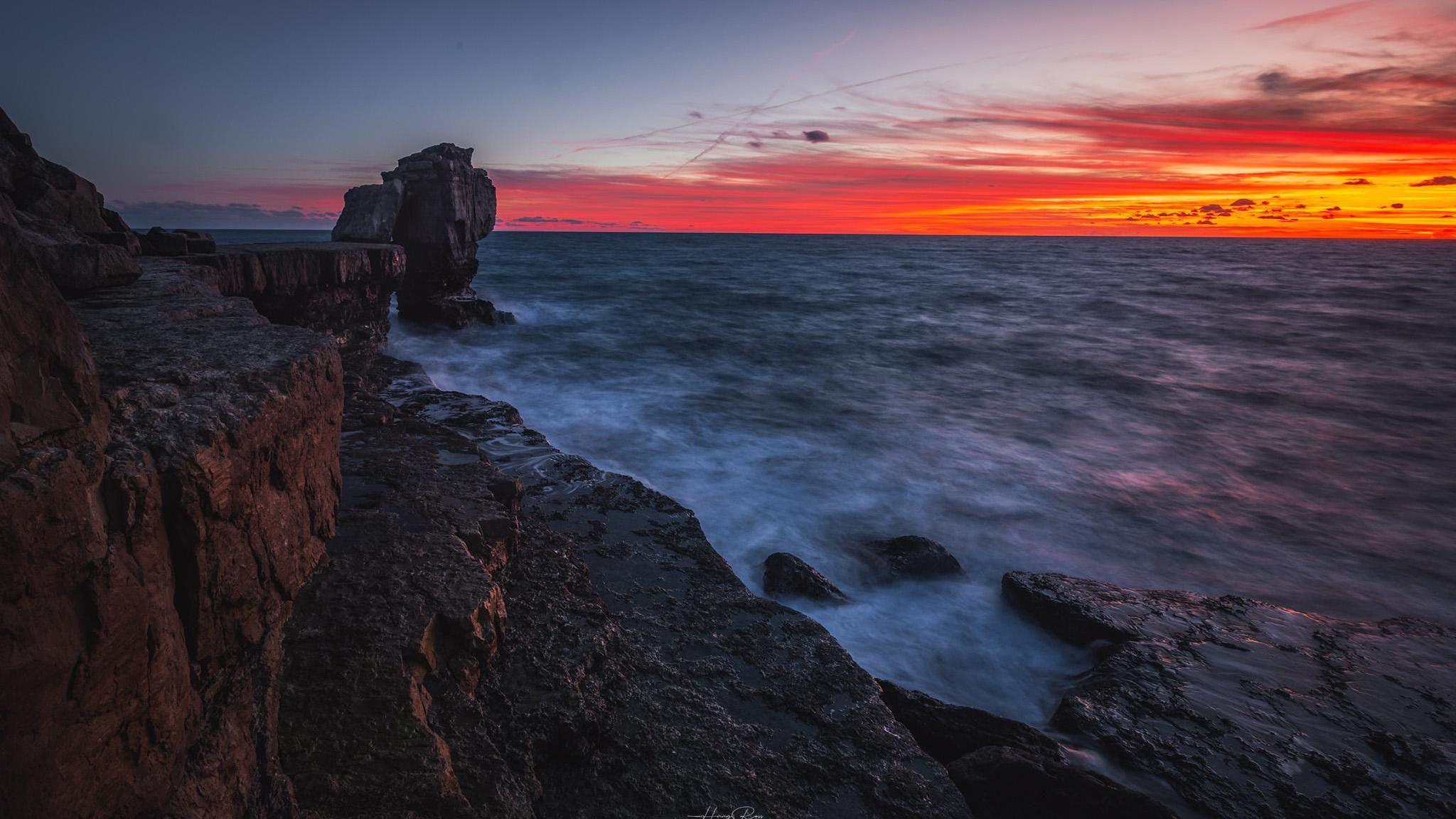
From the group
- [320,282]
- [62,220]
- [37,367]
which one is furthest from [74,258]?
[320,282]

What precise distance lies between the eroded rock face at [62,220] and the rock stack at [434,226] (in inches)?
Result: 307

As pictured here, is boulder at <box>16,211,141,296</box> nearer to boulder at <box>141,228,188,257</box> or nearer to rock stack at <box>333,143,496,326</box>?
boulder at <box>141,228,188,257</box>

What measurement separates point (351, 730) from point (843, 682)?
2.43 meters

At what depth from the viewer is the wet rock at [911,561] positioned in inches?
245

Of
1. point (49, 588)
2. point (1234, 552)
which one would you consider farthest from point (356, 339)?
point (1234, 552)

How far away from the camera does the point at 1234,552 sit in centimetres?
707

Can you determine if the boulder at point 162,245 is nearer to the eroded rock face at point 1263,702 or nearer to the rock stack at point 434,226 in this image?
the rock stack at point 434,226

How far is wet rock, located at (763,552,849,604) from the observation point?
554 cm

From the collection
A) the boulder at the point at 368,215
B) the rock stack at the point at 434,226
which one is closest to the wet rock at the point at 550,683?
the boulder at the point at 368,215

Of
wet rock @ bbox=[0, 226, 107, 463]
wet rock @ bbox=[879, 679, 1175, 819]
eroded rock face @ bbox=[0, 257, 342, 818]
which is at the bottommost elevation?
wet rock @ bbox=[879, 679, 1175, 819]

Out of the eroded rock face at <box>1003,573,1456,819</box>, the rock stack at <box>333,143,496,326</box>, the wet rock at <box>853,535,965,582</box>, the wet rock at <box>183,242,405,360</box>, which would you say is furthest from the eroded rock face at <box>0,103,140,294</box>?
the rock stack at <box>333,143,496,326</box>

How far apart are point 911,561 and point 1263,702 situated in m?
2.70

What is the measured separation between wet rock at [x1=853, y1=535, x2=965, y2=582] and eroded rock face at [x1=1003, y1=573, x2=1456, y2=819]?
863mm

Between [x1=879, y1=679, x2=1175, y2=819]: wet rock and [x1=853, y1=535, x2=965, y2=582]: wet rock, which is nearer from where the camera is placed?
[x1=879, y1=679, x2=1175, y2=819]: wet rock
